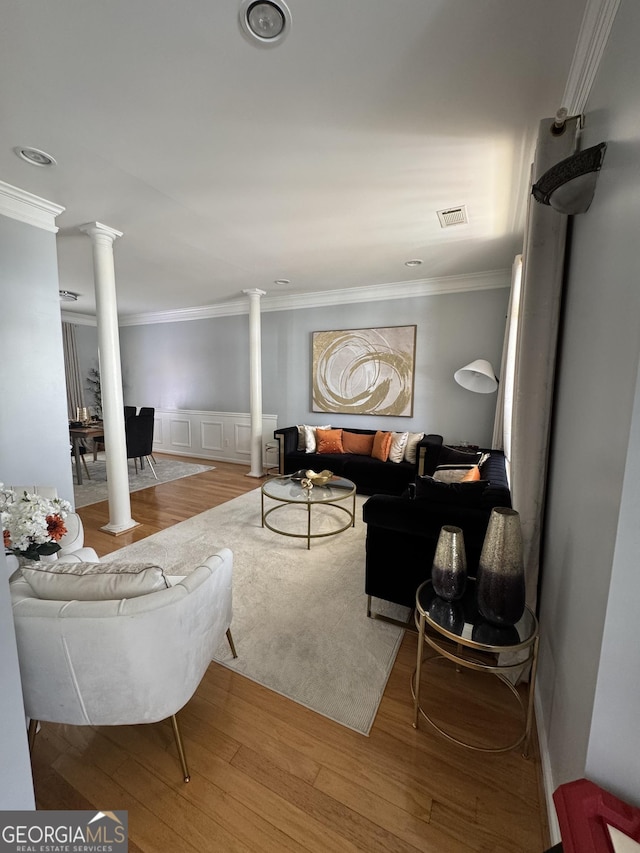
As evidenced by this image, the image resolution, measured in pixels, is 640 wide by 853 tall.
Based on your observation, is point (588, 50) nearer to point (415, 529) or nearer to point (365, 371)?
point (415, 529)

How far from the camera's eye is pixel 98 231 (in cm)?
289

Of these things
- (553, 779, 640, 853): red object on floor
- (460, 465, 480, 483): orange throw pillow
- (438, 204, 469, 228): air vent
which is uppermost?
(438, 204, 469, 228): air vent

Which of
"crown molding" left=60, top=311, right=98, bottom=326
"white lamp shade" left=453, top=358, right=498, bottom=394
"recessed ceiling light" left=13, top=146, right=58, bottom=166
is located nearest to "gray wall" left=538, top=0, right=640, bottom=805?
"white lamp shade" left=453, top=358, right=498, bottom=394

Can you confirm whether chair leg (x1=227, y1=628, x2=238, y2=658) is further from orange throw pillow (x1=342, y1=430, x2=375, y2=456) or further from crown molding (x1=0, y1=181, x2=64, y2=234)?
crown molding (x1=0, y1=181, x2=64, y2=234)

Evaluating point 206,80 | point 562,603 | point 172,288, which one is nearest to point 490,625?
point 562,603

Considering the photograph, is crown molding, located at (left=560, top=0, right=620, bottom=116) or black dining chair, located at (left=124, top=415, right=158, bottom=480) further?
black dining chair, located at (left=124, top=415, right=158, bottom=480)

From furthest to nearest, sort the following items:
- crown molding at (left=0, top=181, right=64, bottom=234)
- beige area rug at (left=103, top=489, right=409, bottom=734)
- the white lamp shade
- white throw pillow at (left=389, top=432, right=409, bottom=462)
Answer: white throw pillow at (left=389, top=432, right=409, bottom=462)
the white lamp shade
crown molding at (left=0, top=181, right=64, bottom=234)
beige area rug at (left=103, top=489, right=409, bottom=734)

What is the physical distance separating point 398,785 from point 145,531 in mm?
2834

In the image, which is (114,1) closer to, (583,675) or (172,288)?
(583,675)

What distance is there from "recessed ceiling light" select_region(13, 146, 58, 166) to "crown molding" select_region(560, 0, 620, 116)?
2.61 meters

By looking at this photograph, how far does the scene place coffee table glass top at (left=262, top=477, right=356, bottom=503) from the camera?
9.60 feet

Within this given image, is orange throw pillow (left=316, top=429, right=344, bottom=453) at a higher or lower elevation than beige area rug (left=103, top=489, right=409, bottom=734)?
higher

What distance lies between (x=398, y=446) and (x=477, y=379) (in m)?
1.18

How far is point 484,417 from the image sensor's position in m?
4.14
